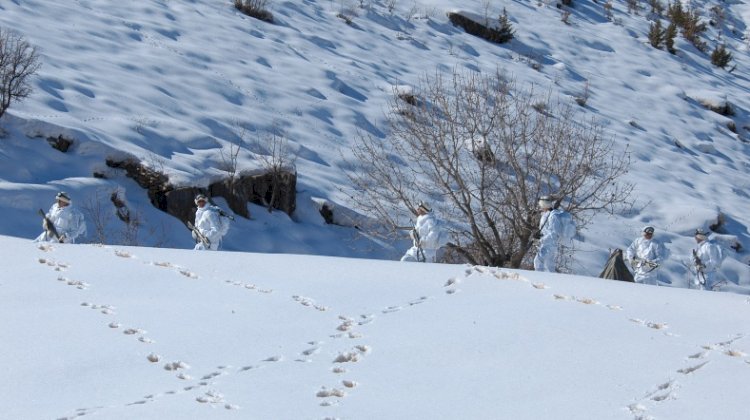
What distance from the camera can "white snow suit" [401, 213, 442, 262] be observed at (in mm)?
13562

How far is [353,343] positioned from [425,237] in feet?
16.9

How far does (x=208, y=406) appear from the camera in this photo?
6934 millimetres

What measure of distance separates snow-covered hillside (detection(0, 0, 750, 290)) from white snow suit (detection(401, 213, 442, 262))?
4.81 metres

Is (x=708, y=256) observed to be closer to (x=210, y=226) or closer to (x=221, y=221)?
(x=221, y=221)

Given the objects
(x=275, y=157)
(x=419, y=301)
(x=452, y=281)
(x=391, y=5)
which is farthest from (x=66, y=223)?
(x=391, y=5)

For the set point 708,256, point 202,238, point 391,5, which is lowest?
point 202,238

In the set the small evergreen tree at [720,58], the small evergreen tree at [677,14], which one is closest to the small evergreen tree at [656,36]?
the small evergreen tree at [720,58]

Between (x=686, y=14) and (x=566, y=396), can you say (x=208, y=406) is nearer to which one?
(x=566, y=396)

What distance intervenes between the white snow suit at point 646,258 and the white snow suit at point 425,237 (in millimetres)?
3737

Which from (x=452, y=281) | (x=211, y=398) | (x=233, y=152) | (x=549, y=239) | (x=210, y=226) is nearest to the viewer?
(x=211, y=398)

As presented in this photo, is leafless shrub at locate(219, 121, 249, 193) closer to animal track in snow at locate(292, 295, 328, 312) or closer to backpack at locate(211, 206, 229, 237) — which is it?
backpack at locate(211, 206, 229, 237)

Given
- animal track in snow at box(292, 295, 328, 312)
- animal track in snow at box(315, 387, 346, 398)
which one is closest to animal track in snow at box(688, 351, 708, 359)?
animal track in snow at box(315, 387, 346, 398)

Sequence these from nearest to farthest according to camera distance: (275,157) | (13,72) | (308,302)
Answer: (308,302), (13,72), (275,157)

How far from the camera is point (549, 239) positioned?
1308 cm
